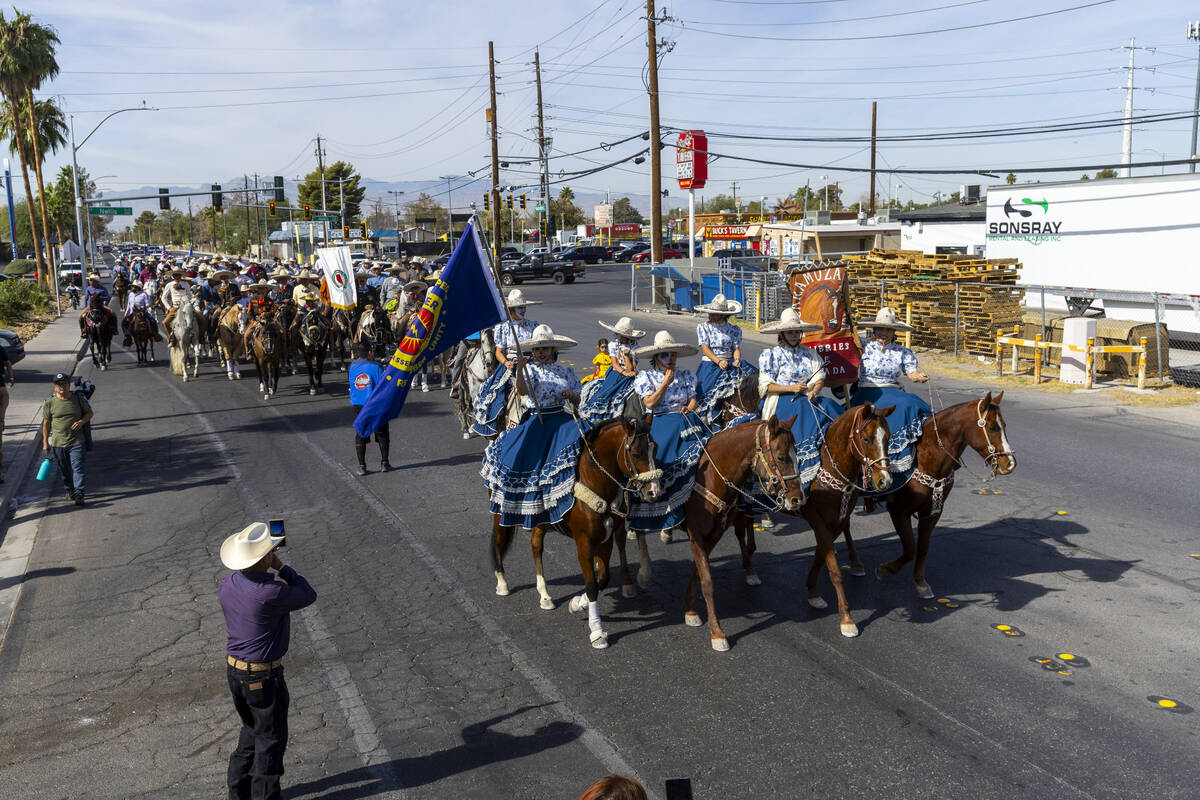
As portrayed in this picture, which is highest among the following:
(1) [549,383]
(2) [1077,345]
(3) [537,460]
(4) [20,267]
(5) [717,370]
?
(4) [20,267]

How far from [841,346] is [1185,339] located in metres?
17.8

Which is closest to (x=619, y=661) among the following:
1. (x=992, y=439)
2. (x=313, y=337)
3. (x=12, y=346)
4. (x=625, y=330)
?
(x=992, y=439)

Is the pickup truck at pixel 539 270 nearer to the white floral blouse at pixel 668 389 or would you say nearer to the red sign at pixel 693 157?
the red sign at pixel 693 157

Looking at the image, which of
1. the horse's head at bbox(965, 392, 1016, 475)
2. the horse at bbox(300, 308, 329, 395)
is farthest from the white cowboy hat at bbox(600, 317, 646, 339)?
the horse at bbox(300, 308, 329, 395)

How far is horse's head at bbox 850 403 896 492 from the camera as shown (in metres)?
7.60

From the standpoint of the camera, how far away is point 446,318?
8.59 metres

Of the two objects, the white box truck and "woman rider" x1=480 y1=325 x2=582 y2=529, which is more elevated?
the white box truck

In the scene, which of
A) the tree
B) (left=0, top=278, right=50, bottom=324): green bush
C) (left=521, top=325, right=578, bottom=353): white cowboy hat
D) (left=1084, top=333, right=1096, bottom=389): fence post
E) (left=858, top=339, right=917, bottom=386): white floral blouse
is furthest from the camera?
the tree

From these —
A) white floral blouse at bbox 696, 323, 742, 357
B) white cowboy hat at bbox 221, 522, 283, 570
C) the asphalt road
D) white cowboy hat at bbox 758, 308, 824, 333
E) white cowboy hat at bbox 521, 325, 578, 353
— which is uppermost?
white cowboy hat at bbox 758, 308, 824, 333

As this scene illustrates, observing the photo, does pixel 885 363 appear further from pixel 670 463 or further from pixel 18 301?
pixel 18 301

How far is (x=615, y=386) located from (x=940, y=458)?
3.33m

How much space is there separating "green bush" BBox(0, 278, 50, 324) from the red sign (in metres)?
26.0

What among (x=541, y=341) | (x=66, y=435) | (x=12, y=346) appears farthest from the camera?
(x=12, y=346)

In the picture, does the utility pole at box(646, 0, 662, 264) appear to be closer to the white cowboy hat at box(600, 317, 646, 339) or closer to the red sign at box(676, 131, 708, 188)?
A: the red sign at box(676, 131, 708, 188)
